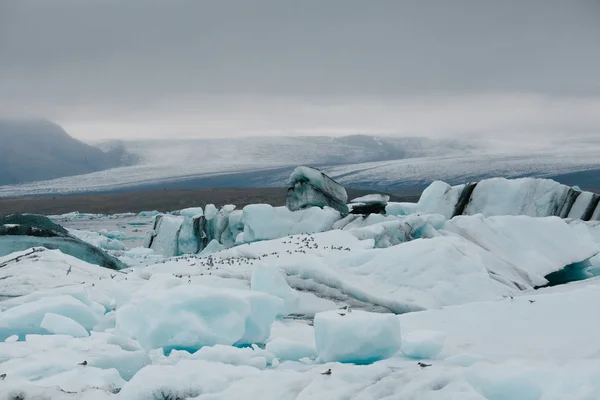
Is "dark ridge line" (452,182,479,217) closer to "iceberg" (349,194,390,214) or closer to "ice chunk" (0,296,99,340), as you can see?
"iceberg" (349,194,390,214)

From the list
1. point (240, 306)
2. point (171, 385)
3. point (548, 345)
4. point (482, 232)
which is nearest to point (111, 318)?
point (240, 306)

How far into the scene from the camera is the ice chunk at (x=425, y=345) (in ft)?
26.9

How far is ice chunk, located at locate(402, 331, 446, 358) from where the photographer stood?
8.20 metres

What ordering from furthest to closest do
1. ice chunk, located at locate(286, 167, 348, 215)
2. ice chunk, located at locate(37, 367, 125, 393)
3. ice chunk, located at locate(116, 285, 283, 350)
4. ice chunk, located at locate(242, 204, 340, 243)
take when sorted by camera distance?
ice chunk, located at locate(286, 167, 348, 215), ice chunk, located at locate(242, 204, 340, 243), ice chunk, located at locate(116, 285, 283, 350), ice chunk, located at locate(37, 367, 125, 393)

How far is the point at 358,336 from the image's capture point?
8.09 m

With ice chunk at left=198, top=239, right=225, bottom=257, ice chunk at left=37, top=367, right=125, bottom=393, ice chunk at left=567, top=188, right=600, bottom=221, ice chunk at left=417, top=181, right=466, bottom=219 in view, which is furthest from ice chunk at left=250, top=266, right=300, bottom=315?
ice chunk at left=567, top=188, right=600, bottom=221

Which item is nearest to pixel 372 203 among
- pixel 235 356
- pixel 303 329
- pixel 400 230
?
pixel 400 230

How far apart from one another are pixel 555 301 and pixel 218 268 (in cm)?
A: 963

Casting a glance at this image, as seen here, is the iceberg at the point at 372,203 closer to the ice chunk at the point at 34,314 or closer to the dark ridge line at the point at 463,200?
the dark ridge line at the point at 463,200

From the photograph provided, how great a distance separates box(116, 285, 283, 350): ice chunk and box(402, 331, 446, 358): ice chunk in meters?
2.78

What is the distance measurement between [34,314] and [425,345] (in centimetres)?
720

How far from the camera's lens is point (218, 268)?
16953mm

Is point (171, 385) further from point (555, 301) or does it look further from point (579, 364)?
point (555, 301)

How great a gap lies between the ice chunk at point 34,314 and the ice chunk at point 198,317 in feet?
6.98
